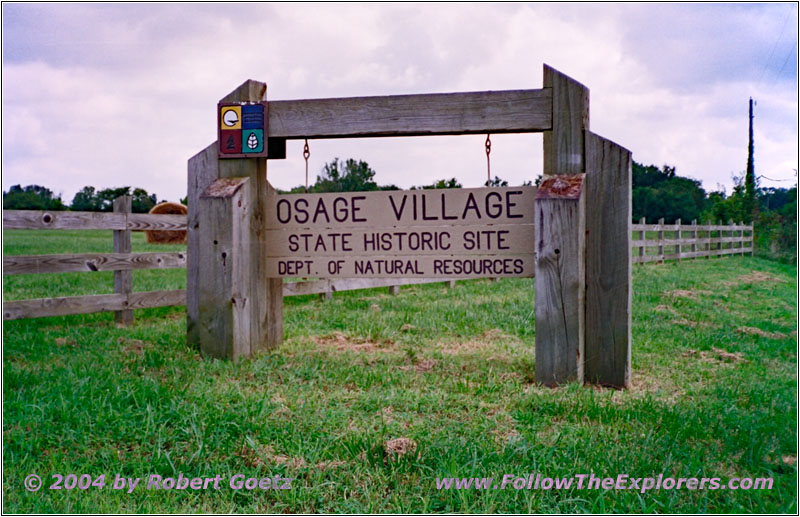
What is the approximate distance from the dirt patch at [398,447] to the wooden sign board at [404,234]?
2008mm

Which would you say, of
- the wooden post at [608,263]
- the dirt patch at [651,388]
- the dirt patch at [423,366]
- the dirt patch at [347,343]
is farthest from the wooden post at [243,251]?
the dirt patch at [651,388]

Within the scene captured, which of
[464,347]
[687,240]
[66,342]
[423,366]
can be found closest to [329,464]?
[423,366]

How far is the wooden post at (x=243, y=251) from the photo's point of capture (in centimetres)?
528

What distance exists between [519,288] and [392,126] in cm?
623

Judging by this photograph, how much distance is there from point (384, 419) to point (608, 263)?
2.02m

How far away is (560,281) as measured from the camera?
4.51 m

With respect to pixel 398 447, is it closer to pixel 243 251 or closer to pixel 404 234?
pixel 404 234

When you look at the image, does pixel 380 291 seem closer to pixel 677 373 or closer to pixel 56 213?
pixel 56 213

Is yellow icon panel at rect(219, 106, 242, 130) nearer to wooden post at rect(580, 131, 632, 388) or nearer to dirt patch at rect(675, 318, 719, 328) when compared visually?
wooden post at rect(580, 131, 632, 388)

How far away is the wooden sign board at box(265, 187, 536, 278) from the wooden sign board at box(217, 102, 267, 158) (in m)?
0.45

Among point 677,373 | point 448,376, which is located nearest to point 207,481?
point 448,376

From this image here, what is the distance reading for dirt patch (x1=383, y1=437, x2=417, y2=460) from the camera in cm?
293

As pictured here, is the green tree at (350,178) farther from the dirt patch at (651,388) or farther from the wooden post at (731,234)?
the wooden post at (731,234)

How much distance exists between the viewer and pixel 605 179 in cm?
456
